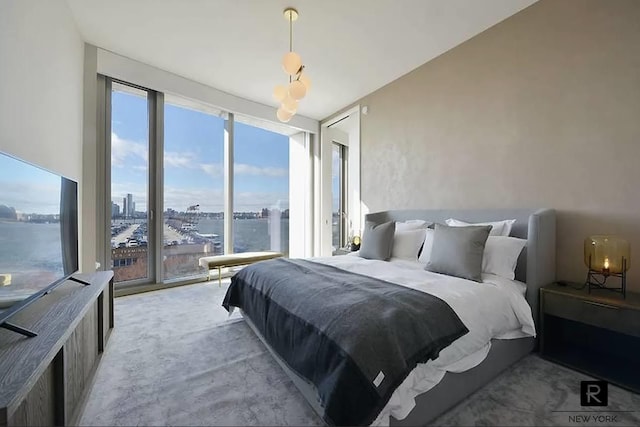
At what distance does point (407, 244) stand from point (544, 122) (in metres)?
1.64

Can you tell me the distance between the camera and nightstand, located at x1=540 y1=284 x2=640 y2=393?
1.72 m

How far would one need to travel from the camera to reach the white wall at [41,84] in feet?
5.43

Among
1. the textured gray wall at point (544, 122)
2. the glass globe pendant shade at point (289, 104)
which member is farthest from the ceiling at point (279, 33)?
the glass globe pendant shade at point (289, 104)

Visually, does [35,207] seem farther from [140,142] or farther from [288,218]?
[288,218]

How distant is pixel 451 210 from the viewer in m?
3.04

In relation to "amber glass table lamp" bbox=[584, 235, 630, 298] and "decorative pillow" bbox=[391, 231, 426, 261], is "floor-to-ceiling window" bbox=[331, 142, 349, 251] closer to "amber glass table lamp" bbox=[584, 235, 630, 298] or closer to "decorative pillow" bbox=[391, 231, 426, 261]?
"decorative pillow" bbox=[391, 231, 426, 261]

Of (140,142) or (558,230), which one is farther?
(140,142)

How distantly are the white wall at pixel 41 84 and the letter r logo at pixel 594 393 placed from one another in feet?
12.1

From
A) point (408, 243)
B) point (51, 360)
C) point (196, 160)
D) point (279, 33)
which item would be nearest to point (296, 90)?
point (279, 33)

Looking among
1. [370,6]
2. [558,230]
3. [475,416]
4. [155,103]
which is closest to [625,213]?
[558,230]

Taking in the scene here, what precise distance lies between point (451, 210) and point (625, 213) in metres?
1.30

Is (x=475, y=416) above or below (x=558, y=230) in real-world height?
below

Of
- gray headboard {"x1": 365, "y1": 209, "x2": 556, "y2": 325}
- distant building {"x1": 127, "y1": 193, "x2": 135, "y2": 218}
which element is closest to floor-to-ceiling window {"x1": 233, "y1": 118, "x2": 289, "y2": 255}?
distant building {"x1": 127, "y1": 193, "x2": 135, "y2": 218}

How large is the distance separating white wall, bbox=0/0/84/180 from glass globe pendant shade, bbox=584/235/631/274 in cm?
391
